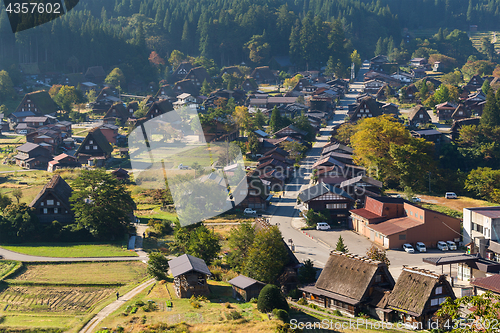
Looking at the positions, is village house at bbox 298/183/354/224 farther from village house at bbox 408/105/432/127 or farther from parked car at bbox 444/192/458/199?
village house at bbox 408/105/432/127

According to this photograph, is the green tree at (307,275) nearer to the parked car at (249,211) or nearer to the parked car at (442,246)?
the parked car at (442,246)

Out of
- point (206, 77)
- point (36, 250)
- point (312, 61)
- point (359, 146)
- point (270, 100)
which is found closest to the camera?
point (36, 250)

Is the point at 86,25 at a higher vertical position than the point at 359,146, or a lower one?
higher

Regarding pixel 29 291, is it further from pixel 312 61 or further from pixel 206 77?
pixel 312 61

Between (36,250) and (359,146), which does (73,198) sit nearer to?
(36,250)

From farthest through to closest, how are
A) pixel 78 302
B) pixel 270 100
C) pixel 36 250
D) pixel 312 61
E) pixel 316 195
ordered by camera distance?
pixel 312 61, pixel 270 100, pixel 316 195, pixel 36 250, pixel 78 302

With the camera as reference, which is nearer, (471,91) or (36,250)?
(36,250)

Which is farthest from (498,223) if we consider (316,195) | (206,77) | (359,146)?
(206,77)

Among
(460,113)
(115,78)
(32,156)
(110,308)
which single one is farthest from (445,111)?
(110,308)
